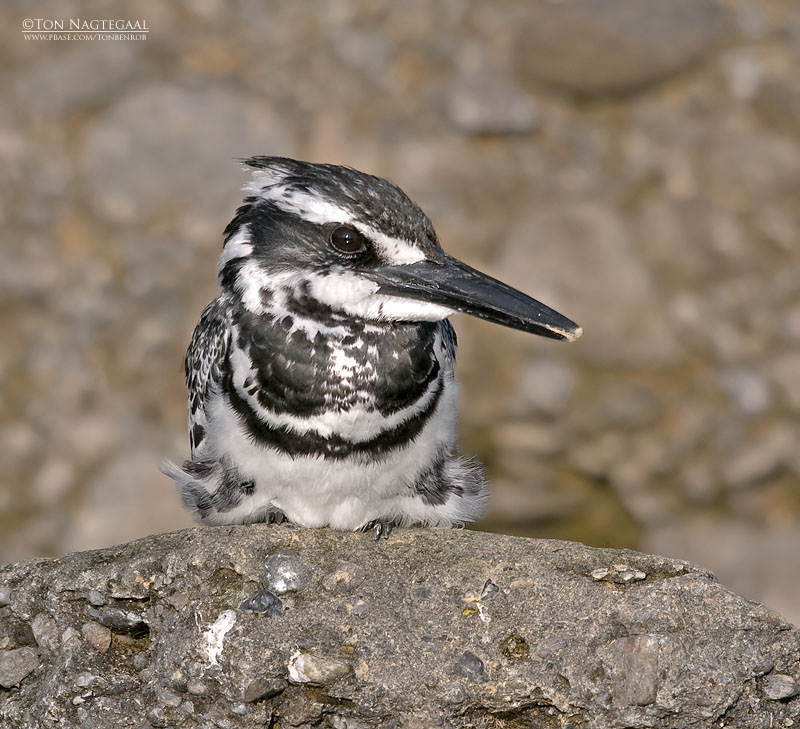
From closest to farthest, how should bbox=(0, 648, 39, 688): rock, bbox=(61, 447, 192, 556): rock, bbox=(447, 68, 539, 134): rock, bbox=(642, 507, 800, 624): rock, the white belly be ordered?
bbox=(0, 648, 39, 688): rock → the white belly → bbox=(642, 507, 800, 624): rock → bbox=(61, 447, 192, 556): rock → bbox=(447, 68, 539, 134): rock

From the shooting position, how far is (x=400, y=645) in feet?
12.6

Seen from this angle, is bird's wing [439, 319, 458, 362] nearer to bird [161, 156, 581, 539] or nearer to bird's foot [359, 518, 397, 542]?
bird [161, 156, 581, 539]

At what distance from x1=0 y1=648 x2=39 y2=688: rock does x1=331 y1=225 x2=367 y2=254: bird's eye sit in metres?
1.76

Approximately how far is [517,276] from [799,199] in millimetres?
2219

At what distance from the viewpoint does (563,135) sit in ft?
30.3

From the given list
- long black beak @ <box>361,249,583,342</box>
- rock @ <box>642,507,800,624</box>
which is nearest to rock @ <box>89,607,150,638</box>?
long black beak @ <box>361,249,583,342</box>

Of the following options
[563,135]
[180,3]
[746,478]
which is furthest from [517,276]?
[180,3]

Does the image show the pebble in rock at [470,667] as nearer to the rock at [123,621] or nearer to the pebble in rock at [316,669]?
the pebble in rock at [316,669]

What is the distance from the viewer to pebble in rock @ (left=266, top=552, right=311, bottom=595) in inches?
159

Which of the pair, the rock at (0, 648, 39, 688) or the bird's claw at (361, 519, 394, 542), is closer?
the rock at (0, 648, 39, 688)

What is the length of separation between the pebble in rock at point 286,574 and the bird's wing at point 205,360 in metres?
0.86

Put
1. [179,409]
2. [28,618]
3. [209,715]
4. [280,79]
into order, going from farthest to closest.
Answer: [280,79] < [179,409] < [28,618] < [209,715]

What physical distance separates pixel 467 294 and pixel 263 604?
1286 millimetres

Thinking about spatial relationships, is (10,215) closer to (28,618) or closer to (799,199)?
(28,618)
